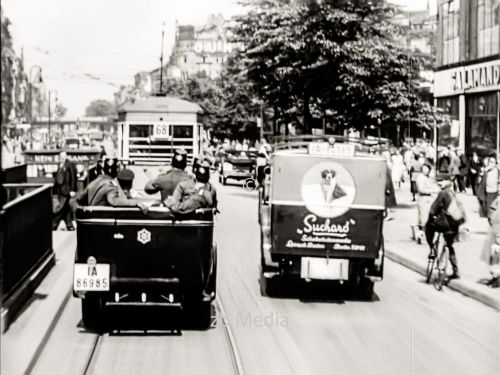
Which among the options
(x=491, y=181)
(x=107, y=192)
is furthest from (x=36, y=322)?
(x=491, y=181)

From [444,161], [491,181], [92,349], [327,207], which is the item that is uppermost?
[444,161]

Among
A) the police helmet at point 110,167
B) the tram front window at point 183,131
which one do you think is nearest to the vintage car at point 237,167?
the tram front window at point 183,131

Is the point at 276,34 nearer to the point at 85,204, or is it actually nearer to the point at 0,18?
the point at 85,204

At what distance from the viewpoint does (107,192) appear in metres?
10.0

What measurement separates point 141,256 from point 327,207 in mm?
3457

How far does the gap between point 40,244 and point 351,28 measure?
12.4m

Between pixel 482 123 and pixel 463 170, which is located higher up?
pixel 482 123

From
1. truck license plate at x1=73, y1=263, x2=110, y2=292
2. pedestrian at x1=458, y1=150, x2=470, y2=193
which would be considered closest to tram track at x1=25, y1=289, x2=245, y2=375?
truck license plate at x1=73, y1=263, x2=110, y2=292

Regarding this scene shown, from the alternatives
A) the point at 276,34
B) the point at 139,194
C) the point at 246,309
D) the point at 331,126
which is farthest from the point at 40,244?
the point at 276,34

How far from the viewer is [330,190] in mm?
12000

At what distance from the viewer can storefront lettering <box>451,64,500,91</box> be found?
93.5 ft

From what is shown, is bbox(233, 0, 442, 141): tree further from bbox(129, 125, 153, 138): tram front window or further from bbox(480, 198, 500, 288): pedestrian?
bbox(480, 198, 500, 288): pedestrian

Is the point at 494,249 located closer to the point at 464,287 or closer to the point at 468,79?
the point at 464,287

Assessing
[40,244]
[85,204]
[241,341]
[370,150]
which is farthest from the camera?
[40,244]
